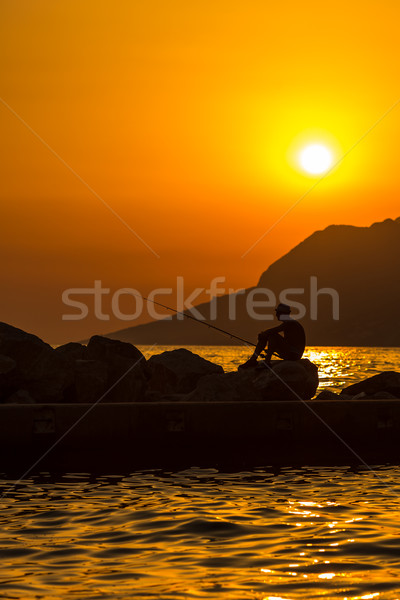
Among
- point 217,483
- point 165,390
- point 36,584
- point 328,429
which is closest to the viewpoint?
point 36,584

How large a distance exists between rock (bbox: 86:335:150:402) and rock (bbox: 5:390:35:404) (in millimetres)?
1582

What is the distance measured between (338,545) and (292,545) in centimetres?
44

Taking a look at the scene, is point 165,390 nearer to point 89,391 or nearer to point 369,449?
A: point 89,391

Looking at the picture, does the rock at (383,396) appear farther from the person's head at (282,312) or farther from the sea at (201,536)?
the sea at (201,536)

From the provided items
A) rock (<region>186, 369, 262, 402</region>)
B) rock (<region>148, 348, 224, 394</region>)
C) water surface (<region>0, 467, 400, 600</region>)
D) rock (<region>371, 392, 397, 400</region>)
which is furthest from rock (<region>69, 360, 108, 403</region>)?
rock (<region>371, 392, 397, 400</region>)

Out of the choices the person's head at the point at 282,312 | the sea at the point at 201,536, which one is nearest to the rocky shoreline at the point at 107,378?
the person's head at the point at 282,312

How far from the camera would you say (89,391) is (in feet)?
51.7

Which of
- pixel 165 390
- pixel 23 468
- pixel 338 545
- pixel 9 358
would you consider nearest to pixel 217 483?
pixel 23 468

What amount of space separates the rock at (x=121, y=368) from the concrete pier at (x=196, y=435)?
1.72 metres

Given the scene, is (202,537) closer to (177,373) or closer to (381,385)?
→ (381,385)

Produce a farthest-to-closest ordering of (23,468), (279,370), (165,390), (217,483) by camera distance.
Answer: (165,390) < (279,370) < (23,468) < (217,483)

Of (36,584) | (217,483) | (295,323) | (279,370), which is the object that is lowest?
(36,584)

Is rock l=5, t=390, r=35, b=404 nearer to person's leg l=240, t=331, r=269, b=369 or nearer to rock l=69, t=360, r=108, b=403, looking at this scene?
rock l=69, t=360, r=108, b=403

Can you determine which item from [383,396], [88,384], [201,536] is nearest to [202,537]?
[201,536]
